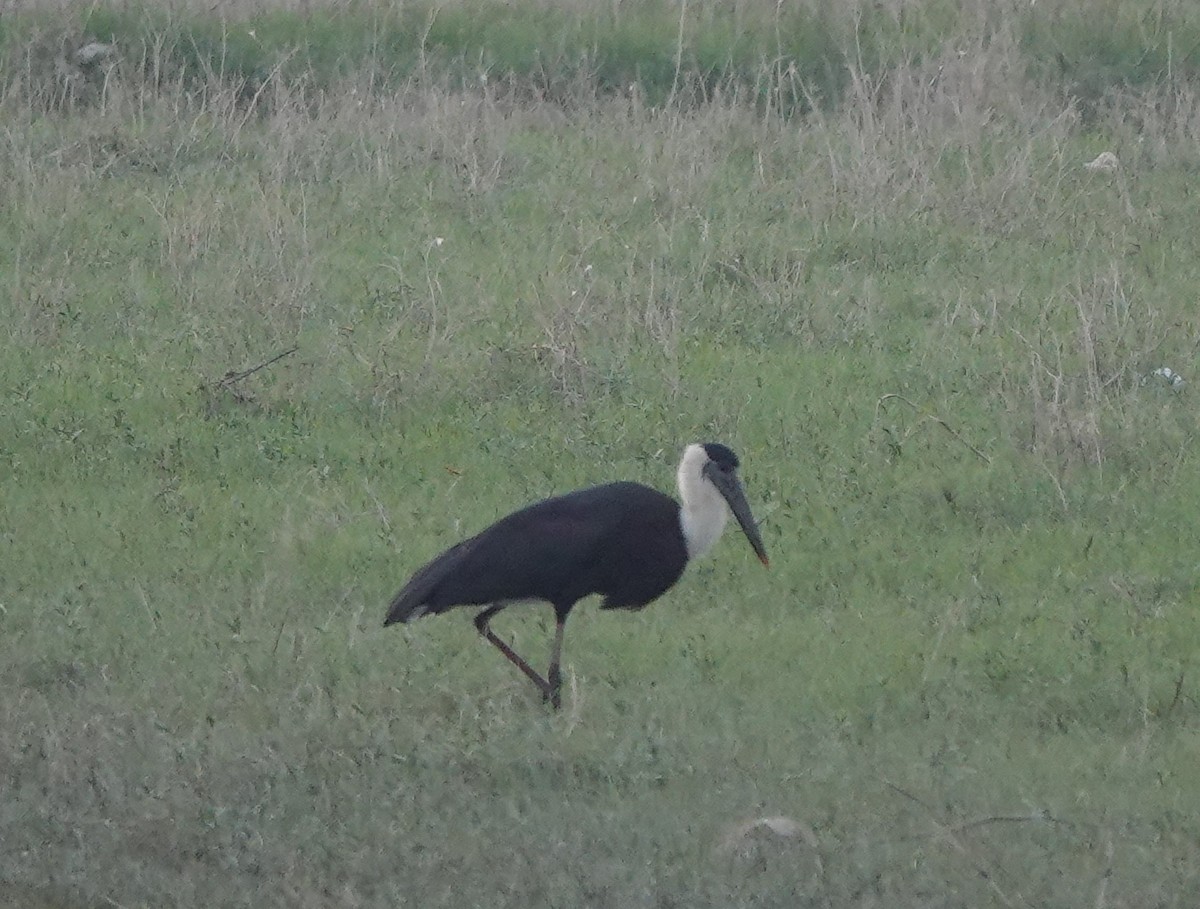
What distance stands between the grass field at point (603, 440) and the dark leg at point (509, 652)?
8 cm

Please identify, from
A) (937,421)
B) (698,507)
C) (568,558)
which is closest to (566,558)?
(568,558)

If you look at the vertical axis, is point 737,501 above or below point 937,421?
above

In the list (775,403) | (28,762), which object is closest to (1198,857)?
(28,762)

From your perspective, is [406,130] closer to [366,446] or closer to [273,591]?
[366,446]

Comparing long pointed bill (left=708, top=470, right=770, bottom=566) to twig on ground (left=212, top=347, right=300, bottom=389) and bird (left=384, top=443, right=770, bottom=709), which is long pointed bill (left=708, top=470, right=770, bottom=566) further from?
twig on ground (left=212, top=347, right=300, bottom=389)

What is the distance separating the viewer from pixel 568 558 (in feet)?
18.2

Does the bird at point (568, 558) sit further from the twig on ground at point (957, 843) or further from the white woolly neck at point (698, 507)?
the twig on ground at point (957, 843)

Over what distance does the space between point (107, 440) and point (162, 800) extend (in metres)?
3.15

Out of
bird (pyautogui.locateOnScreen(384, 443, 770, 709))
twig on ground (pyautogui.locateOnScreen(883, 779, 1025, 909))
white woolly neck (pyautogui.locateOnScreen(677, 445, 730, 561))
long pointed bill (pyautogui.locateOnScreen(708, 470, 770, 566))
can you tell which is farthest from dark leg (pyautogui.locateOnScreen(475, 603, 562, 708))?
twig on ground (pyautogui.locateOnScreen(883, 779, 1025, 909))

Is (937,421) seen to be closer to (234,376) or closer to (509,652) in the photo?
(509,652)

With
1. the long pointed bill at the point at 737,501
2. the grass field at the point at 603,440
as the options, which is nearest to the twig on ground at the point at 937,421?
the grass field at the point at 603,440

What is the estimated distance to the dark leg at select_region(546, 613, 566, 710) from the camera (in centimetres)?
545

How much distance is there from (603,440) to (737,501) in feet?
5.26

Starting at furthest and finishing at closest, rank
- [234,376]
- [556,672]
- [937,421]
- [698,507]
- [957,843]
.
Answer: [234,376] < [937,421] < [698,507] < [556,672] < [957,843]
